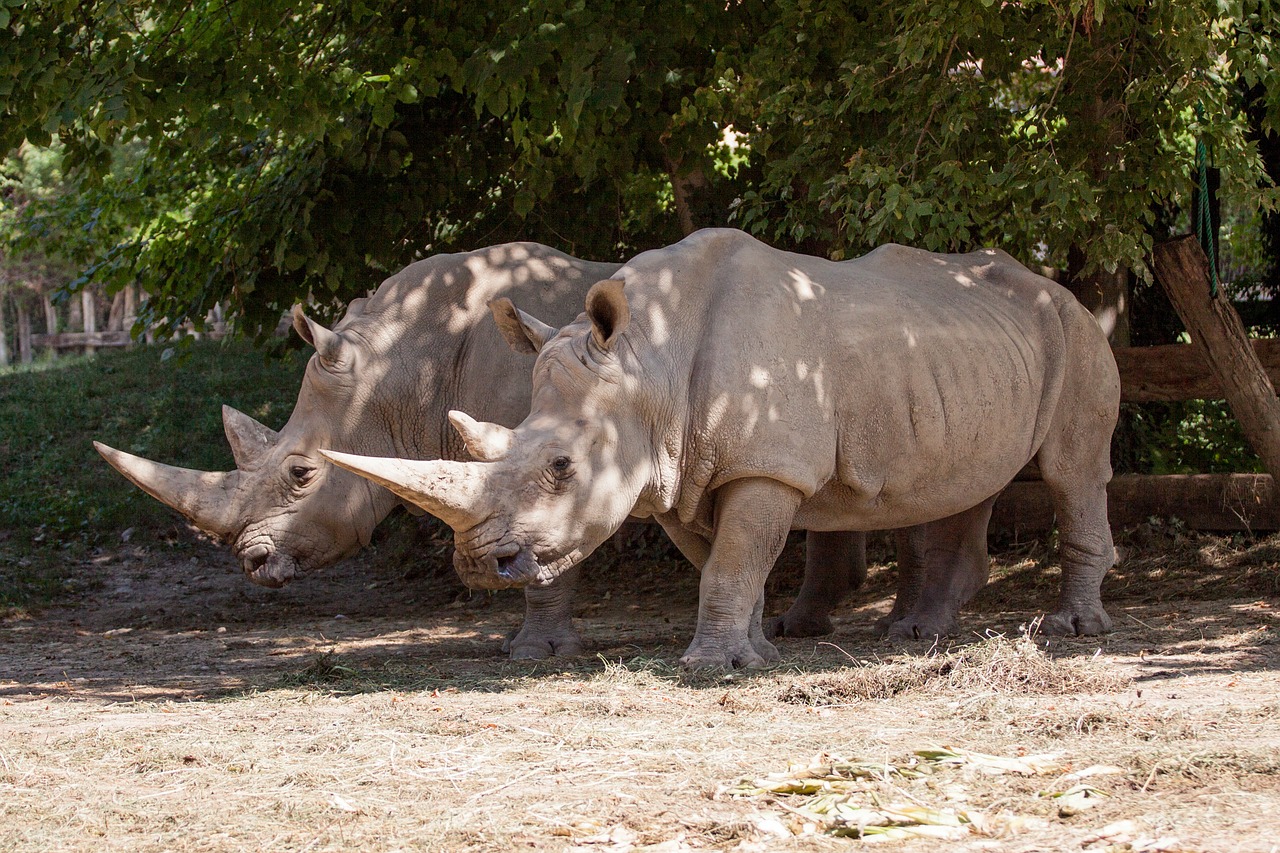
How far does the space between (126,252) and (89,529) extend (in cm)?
325

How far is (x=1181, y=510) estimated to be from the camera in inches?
392

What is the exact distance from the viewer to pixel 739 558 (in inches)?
269

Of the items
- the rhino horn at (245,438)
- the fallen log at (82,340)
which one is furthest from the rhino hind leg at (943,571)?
the fallen log at (82,340)

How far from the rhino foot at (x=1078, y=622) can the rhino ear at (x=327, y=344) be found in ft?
13.1

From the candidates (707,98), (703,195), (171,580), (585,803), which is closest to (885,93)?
(707,98)

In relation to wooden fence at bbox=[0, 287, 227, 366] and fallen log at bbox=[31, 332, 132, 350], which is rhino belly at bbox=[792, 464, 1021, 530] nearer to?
wooden fence at bbox=[0, 287, 227, 366]

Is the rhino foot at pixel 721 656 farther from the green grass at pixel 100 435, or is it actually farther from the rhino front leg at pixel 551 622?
the green grass at pixel 100 435

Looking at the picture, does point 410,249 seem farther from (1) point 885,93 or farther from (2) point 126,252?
(1) point 885,93

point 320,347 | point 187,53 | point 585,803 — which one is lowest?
point 585,803

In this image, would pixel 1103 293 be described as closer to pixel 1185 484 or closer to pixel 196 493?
pixel 1185 484

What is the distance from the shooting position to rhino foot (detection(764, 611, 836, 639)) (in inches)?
330

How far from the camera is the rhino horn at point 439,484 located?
598 centimetres

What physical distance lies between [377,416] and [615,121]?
2.69 m

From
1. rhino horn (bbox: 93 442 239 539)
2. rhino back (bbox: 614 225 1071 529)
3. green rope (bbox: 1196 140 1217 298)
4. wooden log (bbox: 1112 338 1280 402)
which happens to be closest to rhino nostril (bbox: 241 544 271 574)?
rhino horn (bbox: 93 442 239 539)
